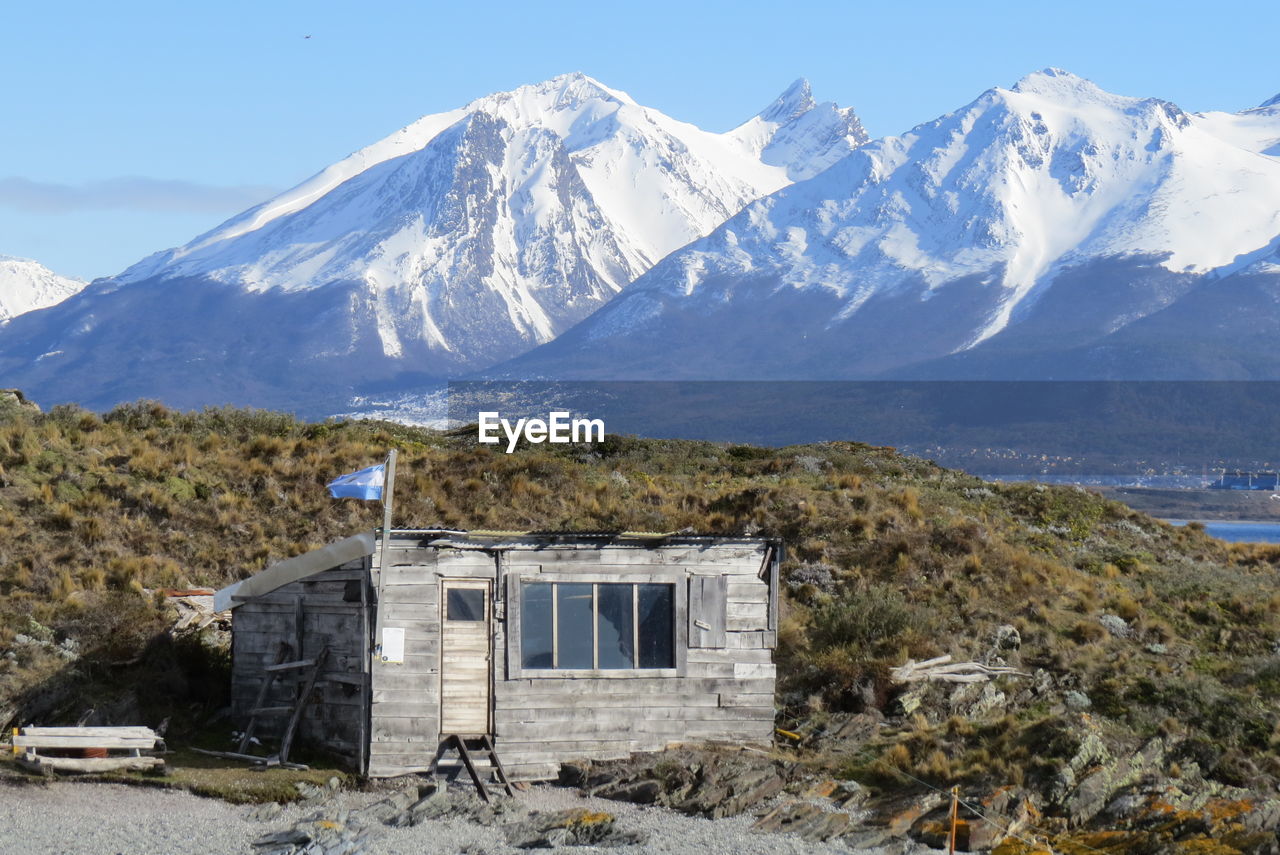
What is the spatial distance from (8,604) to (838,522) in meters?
16.7

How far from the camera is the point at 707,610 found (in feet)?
77.2

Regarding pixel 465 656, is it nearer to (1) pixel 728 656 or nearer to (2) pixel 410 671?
(2) pixel 410 671

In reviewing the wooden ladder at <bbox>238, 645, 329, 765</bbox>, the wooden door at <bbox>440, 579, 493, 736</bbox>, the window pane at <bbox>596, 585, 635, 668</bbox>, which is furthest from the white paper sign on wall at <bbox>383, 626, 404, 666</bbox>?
the window pane at <bbox>596, 585, 635, 668</bbox>

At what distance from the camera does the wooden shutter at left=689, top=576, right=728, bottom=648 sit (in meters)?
23.4

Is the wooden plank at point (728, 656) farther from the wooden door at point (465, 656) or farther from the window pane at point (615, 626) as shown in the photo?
the wooden door at point (465, 656)

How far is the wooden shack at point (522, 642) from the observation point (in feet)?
71.9

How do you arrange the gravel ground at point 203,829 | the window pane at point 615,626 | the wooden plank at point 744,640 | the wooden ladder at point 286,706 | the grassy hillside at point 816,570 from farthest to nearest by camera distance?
the grassy hillside at point 816,570, the wooden plank at point 744,640, the window pane at point 615,626, the wooden ladder at point 286,706, the gravel ground at point 203,829

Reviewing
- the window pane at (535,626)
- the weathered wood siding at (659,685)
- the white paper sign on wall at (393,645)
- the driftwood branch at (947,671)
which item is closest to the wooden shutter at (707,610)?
the weathered wood siding at (659,685)

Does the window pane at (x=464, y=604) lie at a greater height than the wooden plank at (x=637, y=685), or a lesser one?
greater

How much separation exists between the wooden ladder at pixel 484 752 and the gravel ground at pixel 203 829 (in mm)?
885

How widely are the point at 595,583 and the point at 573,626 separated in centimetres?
66

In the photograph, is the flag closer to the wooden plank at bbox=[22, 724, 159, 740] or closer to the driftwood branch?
the wooden plank at bbox=[22, 724, 159, 740]

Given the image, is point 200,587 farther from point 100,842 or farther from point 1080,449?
point 1080,449

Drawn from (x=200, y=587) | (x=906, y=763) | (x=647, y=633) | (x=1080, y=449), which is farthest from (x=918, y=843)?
(x=1080, y=449)
